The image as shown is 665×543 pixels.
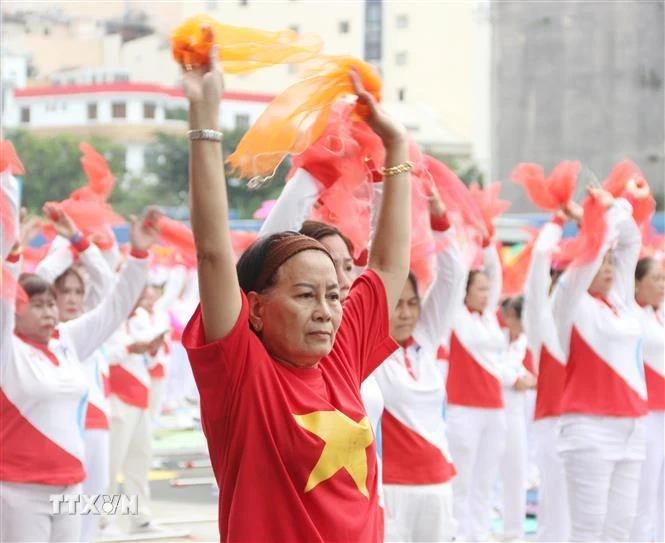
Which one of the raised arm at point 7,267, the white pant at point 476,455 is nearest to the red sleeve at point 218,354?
the raised arm at point 7,267

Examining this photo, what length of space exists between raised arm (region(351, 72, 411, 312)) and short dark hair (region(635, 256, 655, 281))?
14.2ft

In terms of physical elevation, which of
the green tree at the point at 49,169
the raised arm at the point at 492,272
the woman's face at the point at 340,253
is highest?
the woman's face at the point at 340,253

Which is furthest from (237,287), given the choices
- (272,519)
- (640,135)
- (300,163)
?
(640,135)

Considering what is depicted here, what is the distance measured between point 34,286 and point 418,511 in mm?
1852

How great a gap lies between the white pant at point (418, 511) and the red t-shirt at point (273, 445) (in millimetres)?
2312

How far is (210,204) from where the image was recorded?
8.87ft

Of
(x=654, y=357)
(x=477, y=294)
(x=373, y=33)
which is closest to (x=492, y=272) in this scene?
(x=477, y=294)

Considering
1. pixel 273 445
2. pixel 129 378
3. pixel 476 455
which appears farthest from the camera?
pixel 129 378

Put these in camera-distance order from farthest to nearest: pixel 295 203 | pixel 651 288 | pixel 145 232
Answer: pixel 651 288
pixel 145 232
pixel 295 203

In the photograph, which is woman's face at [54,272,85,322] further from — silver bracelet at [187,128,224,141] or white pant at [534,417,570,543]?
silver bracelet at [187,128,224,141]

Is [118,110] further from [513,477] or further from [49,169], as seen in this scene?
[513,477]

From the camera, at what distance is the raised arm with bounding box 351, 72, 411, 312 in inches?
133

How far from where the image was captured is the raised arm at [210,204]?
269cm

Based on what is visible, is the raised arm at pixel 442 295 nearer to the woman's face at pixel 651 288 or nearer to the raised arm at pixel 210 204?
the woman's face at pixel 651 288
